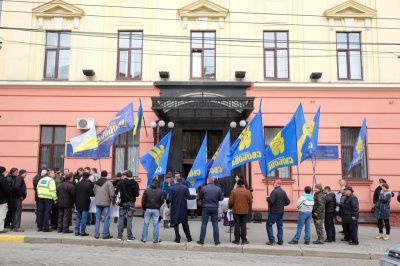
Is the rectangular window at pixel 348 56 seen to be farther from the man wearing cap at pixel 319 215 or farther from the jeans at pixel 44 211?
the jeans at pixel 44 211

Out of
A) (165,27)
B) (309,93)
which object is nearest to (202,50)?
(165,27)

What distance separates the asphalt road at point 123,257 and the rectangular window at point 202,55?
8.47 meters

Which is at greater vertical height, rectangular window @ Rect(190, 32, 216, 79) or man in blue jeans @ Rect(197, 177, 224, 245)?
rectangular window @ Rect(190, 32, 216, 79)

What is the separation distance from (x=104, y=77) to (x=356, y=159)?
10223 mm

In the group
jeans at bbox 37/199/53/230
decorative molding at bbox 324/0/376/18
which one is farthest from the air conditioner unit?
decorative molding at bbox 324/0/376/18

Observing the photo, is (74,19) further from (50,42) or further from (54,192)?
(54,192)

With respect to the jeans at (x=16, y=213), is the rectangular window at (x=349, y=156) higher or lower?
higher

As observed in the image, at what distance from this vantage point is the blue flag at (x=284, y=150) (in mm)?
10844

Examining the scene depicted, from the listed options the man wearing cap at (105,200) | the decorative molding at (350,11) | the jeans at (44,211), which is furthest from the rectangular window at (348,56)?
the jeans at (44,211)

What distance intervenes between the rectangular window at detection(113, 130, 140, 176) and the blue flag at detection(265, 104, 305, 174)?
648cm

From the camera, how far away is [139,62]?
16344 mm

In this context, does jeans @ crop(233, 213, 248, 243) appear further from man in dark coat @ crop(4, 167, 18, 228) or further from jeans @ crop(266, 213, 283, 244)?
man in dark coat @ crop(4, 167, 18, 228)

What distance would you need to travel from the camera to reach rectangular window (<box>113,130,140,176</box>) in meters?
15.8

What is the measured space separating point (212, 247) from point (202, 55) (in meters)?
8.79
